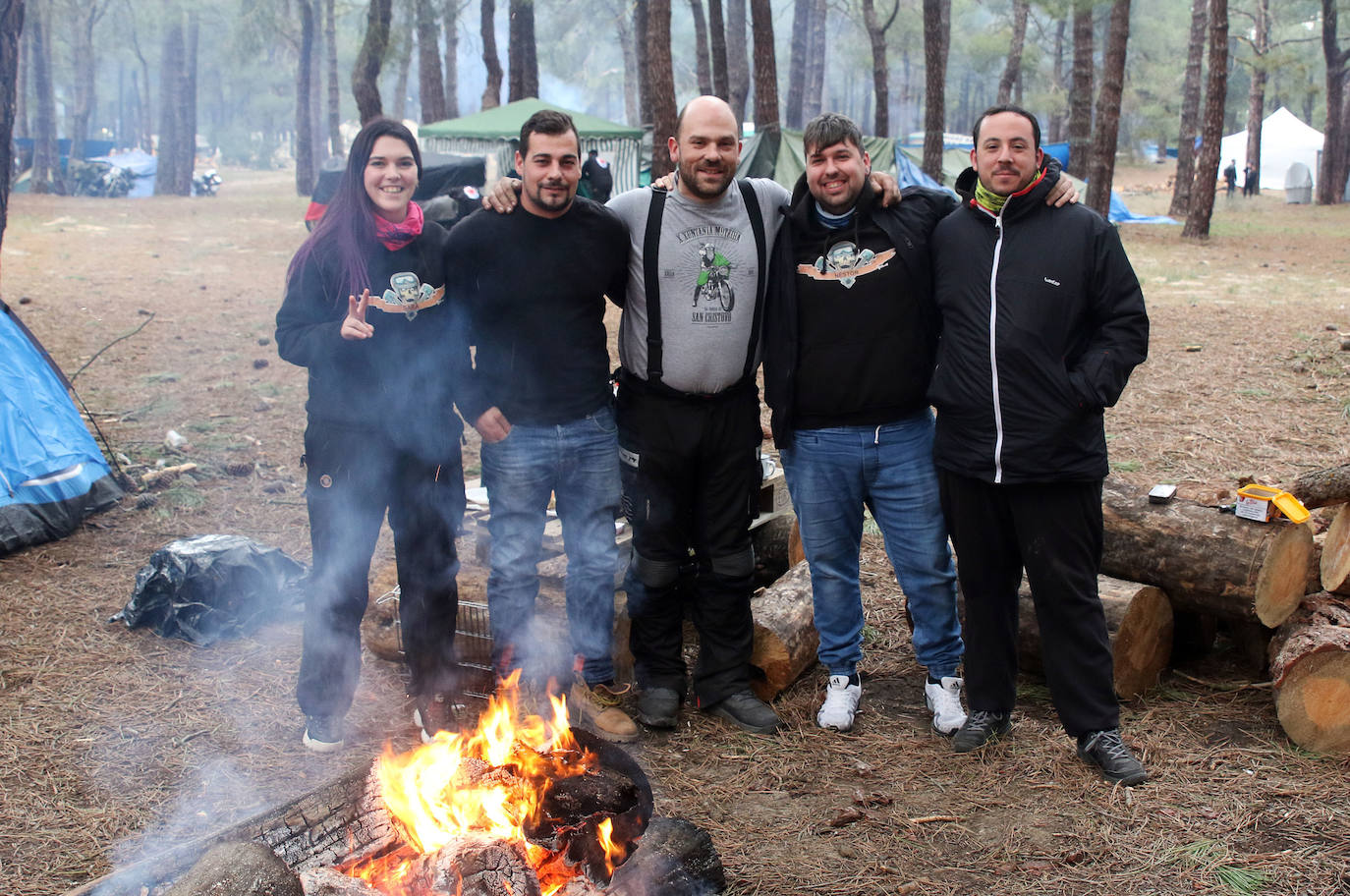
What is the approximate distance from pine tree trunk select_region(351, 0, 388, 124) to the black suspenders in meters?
17.3

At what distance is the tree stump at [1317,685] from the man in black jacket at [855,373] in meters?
1.14

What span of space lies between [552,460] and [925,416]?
4.61 feet

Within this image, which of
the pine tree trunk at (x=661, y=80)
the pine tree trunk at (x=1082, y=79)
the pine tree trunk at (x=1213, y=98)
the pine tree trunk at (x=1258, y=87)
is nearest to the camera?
the pine tree trunk at (x=661, y=80)

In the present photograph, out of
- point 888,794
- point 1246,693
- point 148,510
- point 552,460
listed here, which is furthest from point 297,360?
point 1246,693

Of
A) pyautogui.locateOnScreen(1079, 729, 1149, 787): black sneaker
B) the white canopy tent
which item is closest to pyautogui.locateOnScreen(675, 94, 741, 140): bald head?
pyautogui.locateOnScreen(1079, 729, 1149, 787): black sneaker

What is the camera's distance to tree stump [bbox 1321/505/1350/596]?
156 inches

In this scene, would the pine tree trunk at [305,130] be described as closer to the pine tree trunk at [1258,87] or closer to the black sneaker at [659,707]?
the pine tree trunk at [1258,87]

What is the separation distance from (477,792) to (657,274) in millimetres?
1880

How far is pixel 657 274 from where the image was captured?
373cm

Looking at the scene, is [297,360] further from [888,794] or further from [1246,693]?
[1246,693]

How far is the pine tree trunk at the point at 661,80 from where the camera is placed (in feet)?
42.8

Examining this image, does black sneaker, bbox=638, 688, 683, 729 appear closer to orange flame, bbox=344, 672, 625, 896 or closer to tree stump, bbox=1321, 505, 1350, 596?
orange flame, bbox=344, 672, 625, 896

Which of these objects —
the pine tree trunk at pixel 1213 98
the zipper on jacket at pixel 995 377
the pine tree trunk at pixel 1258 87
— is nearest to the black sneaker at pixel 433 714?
the zipper on jacket at pixel 995 377

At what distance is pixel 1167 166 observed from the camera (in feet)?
169
